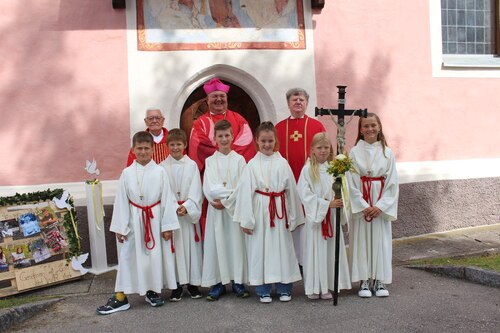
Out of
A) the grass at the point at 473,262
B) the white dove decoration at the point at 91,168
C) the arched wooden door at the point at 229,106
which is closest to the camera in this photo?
the grass at the point at 473,262

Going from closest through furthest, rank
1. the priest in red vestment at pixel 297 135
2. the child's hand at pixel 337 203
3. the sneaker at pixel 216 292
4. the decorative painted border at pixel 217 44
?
the child's hand at pixel 337 203, the sneaker at pixel 216 292, the priest in red vestment at pixel 297 135, the decorative painted border at pixel 217 44

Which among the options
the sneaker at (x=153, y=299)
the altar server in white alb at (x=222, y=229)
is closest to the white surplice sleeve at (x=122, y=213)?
the sneaker at (x=153, y=299)

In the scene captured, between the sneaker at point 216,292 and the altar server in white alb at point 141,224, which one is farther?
the sneaker at point 216,292

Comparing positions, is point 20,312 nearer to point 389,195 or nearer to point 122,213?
point 122,213

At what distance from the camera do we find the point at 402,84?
29.0 ft

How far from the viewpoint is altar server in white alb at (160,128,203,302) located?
582cm

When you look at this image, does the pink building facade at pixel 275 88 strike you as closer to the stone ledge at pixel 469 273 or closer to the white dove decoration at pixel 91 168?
the white dove decoration at pixel 91 168

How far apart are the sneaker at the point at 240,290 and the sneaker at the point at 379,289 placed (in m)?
1.25

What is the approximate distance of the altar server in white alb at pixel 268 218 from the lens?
5.62 metres

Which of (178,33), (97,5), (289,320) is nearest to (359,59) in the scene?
(178,33)

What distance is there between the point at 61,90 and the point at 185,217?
9.77 feet

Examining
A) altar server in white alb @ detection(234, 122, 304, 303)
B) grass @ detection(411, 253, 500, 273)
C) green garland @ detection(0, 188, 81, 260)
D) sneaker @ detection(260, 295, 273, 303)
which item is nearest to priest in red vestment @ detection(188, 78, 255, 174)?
altar server in white alb @ detection(234, 122, 304, 303)

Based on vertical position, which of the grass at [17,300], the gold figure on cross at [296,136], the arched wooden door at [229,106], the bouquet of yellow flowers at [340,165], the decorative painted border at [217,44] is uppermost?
the decorative painted border at [217,44]

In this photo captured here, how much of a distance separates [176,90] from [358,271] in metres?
3.63
